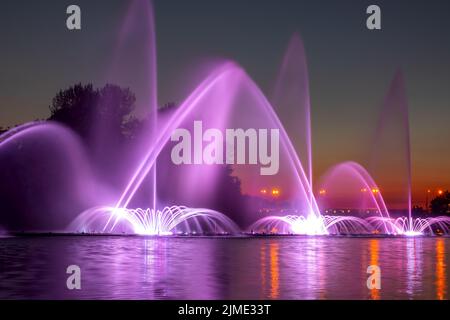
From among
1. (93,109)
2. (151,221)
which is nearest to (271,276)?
(151,221)

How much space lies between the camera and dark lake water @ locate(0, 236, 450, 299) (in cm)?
1446

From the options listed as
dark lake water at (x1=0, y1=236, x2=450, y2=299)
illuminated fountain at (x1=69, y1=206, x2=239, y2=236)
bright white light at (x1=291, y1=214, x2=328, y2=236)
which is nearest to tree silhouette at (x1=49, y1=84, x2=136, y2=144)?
illuminated fountain at (x1=69, y1=206, x2=239, y2=236)

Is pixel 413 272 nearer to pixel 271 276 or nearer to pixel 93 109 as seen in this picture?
pixel 271 276

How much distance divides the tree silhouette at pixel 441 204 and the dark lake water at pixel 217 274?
85.2 m

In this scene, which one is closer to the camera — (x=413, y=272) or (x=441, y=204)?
(x=413, y=272)

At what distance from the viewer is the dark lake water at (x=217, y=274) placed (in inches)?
569

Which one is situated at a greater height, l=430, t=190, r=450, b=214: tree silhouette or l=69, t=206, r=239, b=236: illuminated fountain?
l=69, t=206, r=239, b=236: illuminated fountain

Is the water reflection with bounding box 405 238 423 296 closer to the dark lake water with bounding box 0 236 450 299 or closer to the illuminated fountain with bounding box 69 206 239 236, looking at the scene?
the dark lake water with bounding box 0 236 450 299

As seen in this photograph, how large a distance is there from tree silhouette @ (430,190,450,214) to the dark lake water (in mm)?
85204

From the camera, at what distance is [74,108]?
65.4 meters

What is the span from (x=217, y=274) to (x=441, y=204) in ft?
330

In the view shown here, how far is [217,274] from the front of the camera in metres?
18.3
